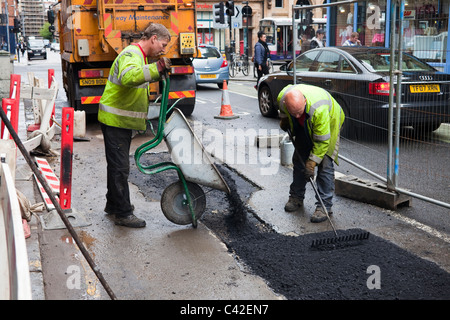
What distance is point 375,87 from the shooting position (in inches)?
261

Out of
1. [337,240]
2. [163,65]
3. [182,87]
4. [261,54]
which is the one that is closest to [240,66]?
[261,54]

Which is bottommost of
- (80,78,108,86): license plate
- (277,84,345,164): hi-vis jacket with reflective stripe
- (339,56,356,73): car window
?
(277,84,345,164): hi-vis jacket with reflective stripe

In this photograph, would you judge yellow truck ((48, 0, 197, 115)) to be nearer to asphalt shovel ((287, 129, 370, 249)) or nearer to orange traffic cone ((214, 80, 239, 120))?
orange traffic cone ((214, 80, 239, 120))

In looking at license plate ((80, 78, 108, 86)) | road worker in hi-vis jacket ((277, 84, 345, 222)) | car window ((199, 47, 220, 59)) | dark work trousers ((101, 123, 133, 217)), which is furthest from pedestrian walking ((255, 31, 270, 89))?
dark work trousers ((101, 123, 133, 217))

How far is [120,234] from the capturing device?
508 centimetres

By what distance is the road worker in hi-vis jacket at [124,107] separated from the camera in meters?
4.87

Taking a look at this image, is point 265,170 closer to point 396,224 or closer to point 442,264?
point 396,224

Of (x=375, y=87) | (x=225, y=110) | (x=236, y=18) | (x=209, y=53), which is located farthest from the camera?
(x=236, y=18)

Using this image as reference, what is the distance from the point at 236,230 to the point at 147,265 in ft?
3.64

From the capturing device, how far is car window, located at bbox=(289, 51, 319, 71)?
32.5 feet

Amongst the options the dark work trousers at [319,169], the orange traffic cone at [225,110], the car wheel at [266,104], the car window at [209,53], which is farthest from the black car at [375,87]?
the car window at [209,53]

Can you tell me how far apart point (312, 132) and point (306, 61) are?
17.2 feet

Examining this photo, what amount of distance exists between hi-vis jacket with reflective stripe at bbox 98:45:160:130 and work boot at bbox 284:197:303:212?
171cm

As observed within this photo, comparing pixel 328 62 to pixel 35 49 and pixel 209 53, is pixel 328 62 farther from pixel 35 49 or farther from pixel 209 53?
pixel 35 49
